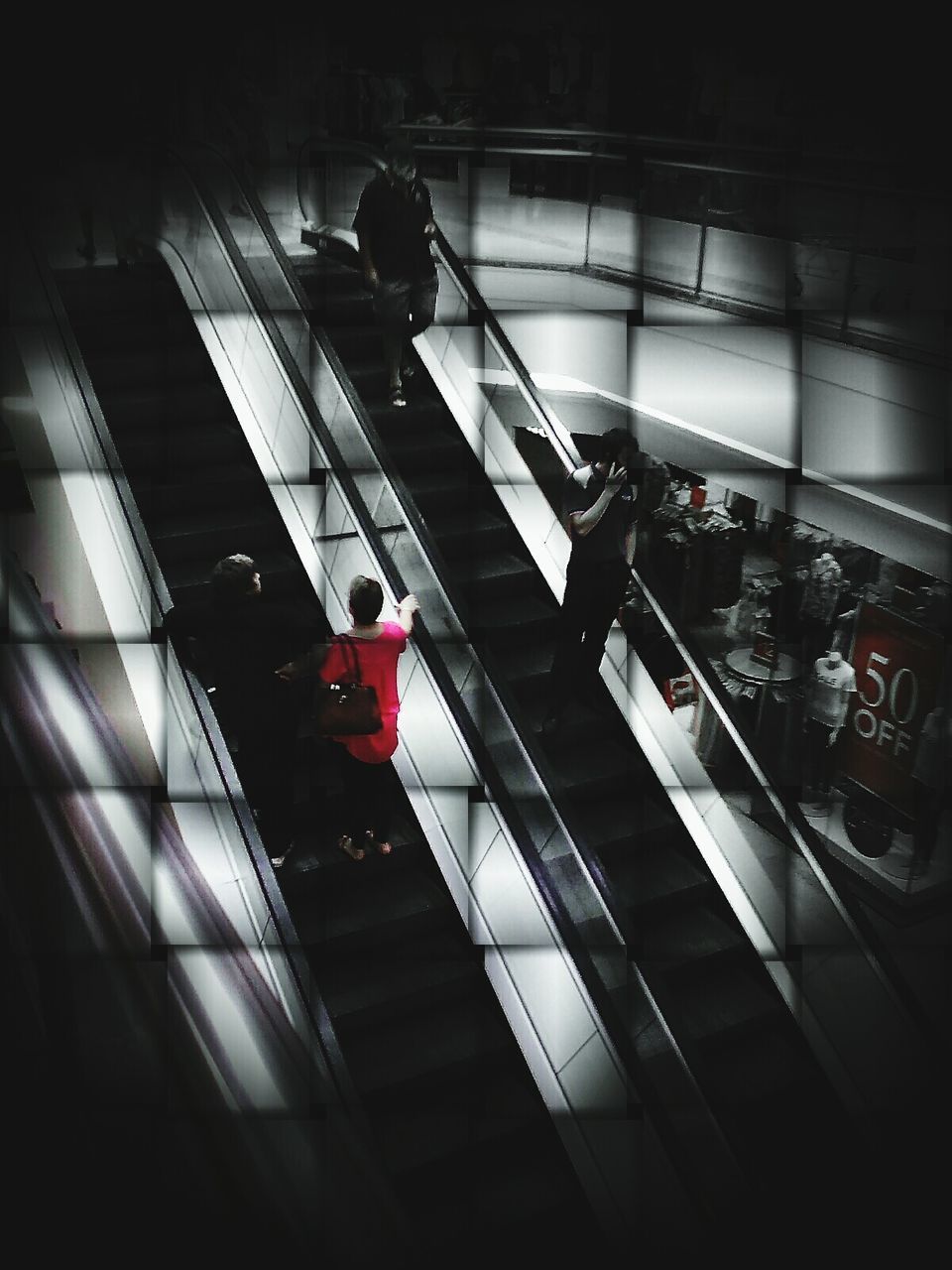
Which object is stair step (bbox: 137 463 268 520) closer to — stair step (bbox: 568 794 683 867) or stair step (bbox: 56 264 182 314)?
stair step (bbox: 56 264 182 314)

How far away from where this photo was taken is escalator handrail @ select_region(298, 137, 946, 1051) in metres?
4.01

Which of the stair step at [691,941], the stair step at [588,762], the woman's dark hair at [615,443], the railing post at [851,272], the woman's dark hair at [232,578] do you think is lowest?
the stair step at [691,941]

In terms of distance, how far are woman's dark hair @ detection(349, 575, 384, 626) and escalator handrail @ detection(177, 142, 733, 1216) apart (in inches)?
19.4

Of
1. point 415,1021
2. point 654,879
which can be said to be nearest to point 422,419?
point 654,879

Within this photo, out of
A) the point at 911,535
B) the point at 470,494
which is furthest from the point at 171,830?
the point at 911,535

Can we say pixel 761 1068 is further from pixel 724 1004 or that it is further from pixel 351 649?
pixel 351 649

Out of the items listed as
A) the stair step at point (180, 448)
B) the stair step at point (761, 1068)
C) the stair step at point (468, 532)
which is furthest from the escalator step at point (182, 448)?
the stair step at point (761, 1068)

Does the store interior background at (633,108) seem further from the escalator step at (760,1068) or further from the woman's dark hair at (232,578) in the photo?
the woman's dark hair at (232,578)

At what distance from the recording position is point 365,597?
3713 mm

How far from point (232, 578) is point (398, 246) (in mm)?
2415

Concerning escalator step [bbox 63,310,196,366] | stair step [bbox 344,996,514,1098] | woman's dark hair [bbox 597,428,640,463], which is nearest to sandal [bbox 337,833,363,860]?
stair step [bbox 344,996,514,1098]

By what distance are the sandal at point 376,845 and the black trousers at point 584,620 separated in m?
0.98

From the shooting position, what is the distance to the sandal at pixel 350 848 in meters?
4.23

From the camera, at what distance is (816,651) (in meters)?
6.68
